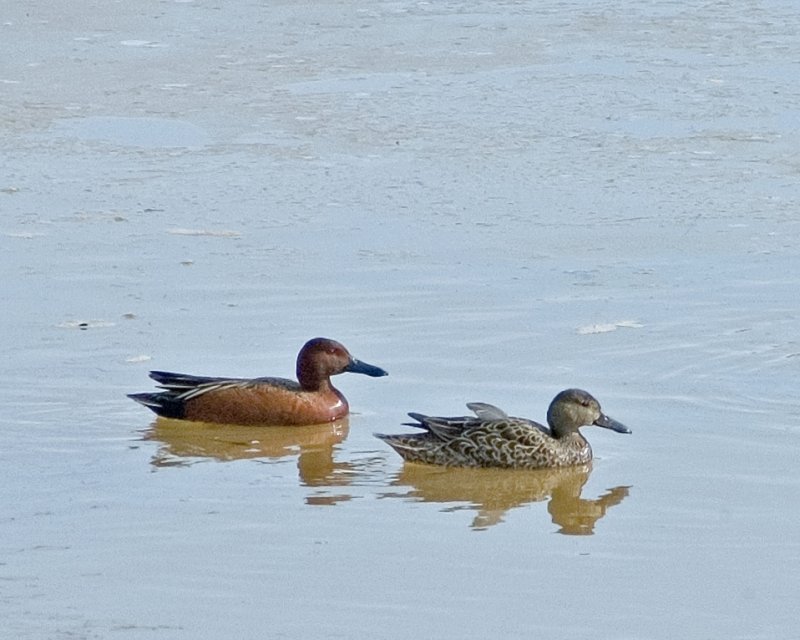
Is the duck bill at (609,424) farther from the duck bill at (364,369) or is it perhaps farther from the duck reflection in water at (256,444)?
the duck bill at (364,369)

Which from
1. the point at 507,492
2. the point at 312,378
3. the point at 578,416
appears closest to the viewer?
the point at 507,492

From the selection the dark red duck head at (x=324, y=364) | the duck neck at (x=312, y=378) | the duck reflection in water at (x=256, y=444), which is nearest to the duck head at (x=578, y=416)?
the duck reflection in water at (x=256, y=444)

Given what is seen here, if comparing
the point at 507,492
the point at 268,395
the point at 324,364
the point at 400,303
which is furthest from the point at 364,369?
the point at 507,492

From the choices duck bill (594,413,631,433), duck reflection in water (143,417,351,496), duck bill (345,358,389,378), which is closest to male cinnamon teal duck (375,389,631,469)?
duck bill (594,413,631,433)

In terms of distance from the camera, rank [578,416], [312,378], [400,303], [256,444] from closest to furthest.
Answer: [578,416] → [256,444] → [312,378] → [400,303]

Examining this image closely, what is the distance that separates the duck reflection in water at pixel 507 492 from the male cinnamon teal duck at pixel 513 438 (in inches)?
1.8

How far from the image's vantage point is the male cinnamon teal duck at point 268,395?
26.3ft

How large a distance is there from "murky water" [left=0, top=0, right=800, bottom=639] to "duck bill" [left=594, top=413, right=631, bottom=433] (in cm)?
12

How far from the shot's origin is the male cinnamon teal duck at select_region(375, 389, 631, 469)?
7414 millimetres

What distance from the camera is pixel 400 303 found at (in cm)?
925

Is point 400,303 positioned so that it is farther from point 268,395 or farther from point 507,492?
point 507,492

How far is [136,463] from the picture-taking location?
7262 millimetres

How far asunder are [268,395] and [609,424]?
5.30 feet

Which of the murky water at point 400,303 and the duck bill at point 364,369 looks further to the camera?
the duck bill at point 364,369
